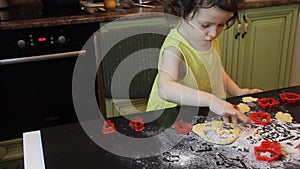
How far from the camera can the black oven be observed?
1.74 m

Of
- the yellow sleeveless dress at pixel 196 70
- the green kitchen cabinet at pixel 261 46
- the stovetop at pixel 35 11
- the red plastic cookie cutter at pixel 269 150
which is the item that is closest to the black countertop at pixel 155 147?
the red plastic cookie cutter at pixel 269 150

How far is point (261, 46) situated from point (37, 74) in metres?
1.34

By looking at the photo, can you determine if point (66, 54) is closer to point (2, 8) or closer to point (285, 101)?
point (2, 8)

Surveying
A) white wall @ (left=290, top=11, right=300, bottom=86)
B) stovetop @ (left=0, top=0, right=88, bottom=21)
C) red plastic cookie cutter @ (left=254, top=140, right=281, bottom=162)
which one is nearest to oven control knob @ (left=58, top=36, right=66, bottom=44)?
stovetop @ (left=0, top=0, right=88, bottom=21)

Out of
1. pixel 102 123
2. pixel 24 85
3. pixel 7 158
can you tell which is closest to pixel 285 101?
pixel 102 123

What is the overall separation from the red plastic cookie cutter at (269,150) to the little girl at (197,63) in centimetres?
12

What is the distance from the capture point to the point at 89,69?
1895 millimetres

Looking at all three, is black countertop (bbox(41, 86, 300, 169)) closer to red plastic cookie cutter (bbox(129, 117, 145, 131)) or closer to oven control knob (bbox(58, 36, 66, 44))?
red plastic cookie cutter (bbox(129, 117, 145, 131))

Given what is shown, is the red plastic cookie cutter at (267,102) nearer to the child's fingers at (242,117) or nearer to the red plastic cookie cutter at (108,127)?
the child's fingers at (242,117)

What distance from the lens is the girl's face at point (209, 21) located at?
95cm

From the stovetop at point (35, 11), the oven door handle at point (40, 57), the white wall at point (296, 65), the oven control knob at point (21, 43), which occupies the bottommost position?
the white wall at point (296, 65)

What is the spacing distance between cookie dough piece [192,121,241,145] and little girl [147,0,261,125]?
0.03 meters

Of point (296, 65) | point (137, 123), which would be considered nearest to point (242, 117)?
point (137, 123)

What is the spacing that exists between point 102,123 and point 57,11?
119cm
